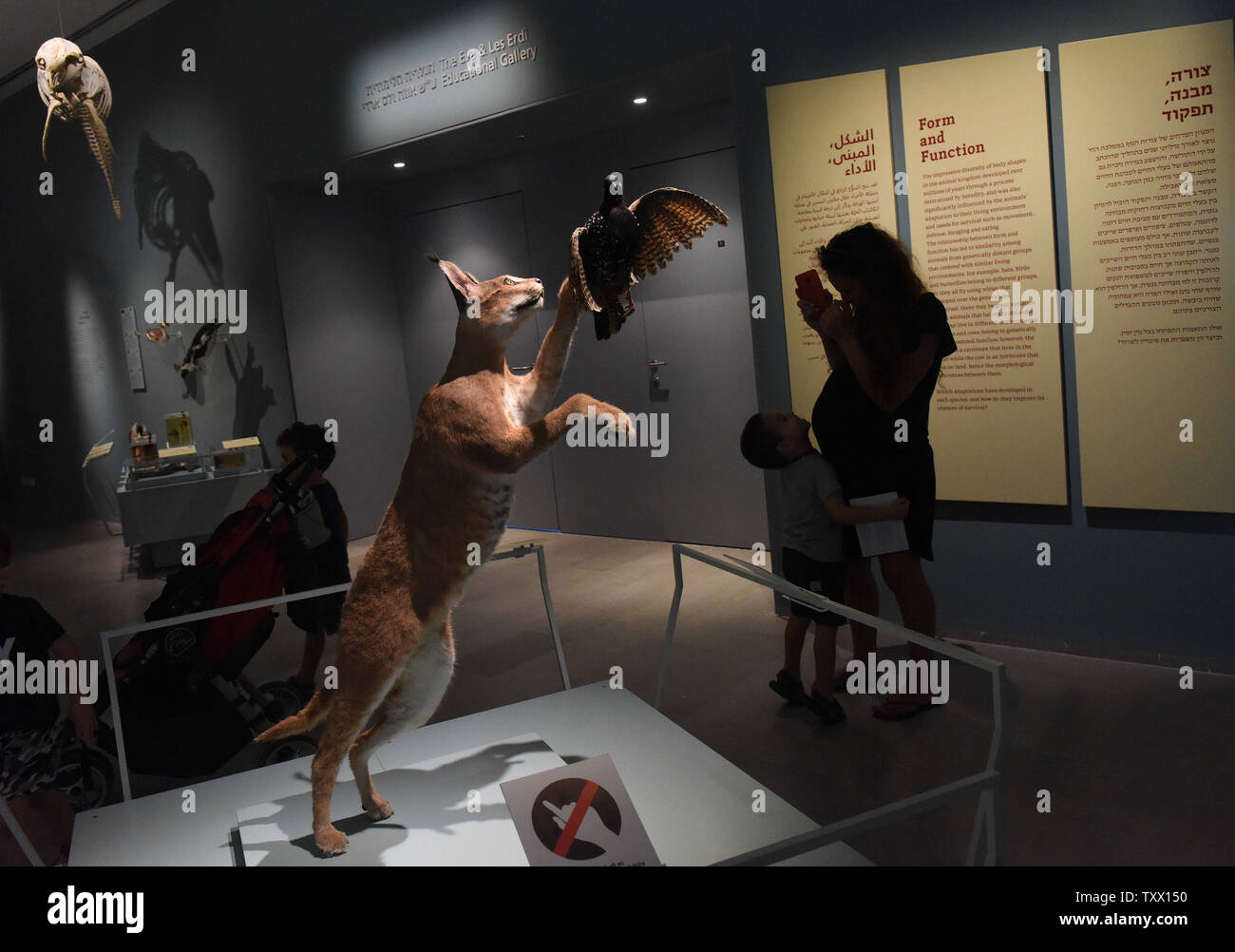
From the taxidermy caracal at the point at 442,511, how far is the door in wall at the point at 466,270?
4.26 meters

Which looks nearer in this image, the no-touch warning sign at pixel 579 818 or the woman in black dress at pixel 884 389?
the no-touch warning sign at pixel 579 818

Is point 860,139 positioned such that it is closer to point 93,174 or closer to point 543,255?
point 543,255

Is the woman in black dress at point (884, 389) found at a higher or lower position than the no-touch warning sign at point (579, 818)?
higher

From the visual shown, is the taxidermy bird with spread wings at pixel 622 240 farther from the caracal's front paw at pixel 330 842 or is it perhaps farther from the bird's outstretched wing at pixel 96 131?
the bird's outstretched wing at pixel 96 131

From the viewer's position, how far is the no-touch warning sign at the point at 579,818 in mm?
1624

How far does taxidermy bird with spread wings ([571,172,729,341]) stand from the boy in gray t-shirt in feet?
5.02

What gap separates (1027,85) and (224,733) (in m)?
3.57

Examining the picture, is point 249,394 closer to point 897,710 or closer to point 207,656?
point 207,656

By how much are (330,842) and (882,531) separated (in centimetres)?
191

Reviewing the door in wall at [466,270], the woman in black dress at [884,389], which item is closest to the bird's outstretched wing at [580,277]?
the woman in black dress at [884,389]

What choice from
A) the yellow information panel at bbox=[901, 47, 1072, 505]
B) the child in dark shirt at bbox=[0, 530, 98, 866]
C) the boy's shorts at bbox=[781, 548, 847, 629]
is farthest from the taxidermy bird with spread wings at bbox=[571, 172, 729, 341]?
the yellow information panel at bbox=[901, 47, 1072, 505]

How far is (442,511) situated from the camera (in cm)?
171

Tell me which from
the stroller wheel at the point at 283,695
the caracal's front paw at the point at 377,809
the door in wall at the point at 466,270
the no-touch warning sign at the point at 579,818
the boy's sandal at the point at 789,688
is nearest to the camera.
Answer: the no-touch warning sign at the point at 579,818
